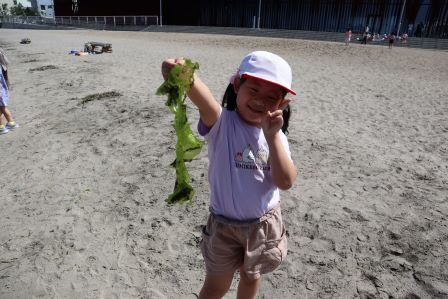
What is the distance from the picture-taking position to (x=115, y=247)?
3.14 metres

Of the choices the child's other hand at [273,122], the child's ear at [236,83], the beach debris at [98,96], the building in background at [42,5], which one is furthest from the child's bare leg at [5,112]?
the building in background at [42,5]

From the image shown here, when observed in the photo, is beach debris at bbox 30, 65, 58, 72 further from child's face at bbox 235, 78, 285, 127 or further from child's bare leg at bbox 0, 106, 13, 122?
Result: child's face at bbox 235, 78, 285, 127

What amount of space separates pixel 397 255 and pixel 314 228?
754 millimetres

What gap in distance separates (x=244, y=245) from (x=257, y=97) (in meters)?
0.77

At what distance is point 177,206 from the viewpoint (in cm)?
373

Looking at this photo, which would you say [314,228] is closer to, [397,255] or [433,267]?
[397,255]

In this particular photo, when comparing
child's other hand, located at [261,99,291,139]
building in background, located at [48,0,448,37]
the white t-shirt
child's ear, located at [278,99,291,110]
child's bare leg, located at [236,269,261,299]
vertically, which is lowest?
child's bare leg, located at [236,269,261,299]

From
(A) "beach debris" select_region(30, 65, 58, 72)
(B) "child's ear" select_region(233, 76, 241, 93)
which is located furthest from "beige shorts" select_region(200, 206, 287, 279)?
(A) "beach debris" select_region(30, 65, 58, 72)

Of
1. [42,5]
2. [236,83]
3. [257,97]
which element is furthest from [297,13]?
[42,5]

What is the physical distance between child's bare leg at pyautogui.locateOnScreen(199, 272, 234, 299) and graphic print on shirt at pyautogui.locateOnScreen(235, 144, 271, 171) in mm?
606

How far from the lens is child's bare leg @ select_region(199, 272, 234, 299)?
183 centimetres

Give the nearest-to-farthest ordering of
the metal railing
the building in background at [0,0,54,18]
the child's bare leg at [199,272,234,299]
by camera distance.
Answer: the child's bare leg at [199,272,234,299], the metal railing, the building in background at [0,0,54,18]

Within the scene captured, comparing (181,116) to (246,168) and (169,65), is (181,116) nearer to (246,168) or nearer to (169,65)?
(169,65)

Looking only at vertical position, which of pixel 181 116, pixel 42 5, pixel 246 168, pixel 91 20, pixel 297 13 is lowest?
pixel 246 168
